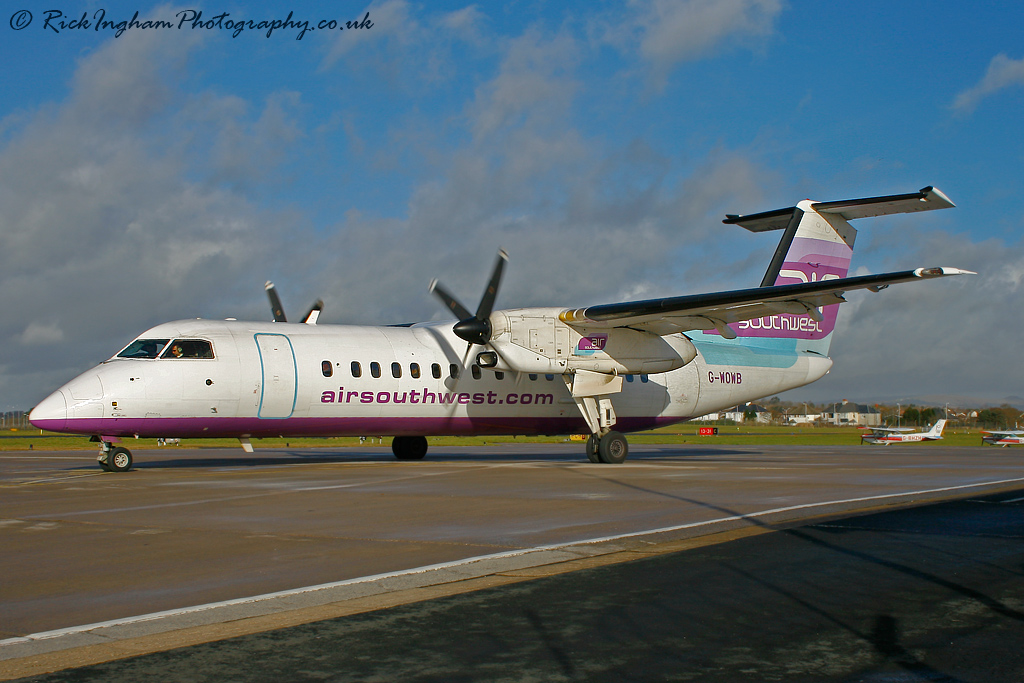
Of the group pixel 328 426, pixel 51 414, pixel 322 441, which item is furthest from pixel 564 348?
pixel 322 441

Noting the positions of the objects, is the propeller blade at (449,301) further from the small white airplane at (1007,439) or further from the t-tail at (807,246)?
the small white airplane at (1007,439)

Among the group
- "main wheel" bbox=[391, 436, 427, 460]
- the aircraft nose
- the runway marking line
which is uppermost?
the aircraft nose

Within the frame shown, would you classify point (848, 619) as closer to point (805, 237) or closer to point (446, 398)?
point (446, 398)

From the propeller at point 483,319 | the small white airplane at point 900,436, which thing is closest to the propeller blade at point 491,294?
the propeller at point 483,319

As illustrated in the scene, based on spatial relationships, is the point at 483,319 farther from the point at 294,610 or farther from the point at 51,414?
the point at 294,610

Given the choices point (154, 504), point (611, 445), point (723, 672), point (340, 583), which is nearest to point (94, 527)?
point (154, 504)

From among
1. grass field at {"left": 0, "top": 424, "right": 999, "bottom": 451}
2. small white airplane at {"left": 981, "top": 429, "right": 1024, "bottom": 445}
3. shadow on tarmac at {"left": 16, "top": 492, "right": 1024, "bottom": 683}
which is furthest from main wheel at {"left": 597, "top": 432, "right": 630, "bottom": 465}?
small white airplane at {"left": 981, "top": 429, "right": 1024, "bottom": 445}

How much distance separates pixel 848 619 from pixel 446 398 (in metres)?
18.2

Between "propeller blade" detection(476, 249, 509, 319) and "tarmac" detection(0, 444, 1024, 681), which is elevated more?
"propeller blade" detection(476, 249, 509, 319)

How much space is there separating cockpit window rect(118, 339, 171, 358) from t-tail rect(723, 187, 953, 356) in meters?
16.9

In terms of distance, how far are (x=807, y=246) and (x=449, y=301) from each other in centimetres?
1174

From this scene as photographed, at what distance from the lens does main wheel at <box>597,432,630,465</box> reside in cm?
2327

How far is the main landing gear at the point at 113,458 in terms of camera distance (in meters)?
19.1

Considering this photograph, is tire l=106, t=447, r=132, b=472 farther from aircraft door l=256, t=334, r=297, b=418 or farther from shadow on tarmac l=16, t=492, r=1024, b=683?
shadow on tarmac l=16, t=492, r=1024, b=683
